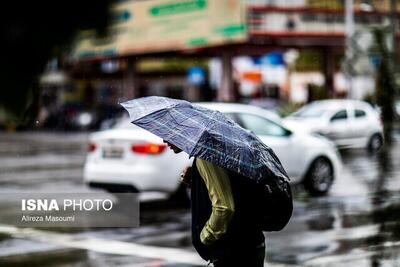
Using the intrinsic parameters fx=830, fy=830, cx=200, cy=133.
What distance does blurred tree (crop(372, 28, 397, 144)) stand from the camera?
15.0m

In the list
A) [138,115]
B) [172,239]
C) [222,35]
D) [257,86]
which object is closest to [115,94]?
[257,86]

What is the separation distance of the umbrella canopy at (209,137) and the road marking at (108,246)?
405 cm

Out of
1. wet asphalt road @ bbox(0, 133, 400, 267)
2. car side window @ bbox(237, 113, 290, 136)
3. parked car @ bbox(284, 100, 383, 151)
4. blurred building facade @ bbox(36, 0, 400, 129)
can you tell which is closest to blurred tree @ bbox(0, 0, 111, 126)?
wet asphalt road @ bbox(0, 133, 400, 267)

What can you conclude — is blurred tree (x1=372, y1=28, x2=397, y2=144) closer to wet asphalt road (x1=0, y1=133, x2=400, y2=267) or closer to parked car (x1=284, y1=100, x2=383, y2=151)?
wet asphalt road (x1=0, y1=133, x2=400, y2=267)

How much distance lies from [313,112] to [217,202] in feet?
65.5

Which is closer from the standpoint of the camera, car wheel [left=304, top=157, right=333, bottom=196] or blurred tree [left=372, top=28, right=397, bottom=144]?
car wheel [left=304, top=157, right=333, bottom=196]

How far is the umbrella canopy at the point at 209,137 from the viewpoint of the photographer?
4.18 m

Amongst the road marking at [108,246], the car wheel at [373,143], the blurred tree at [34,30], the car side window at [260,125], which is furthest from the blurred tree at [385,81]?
the blurred tree at [34,30]

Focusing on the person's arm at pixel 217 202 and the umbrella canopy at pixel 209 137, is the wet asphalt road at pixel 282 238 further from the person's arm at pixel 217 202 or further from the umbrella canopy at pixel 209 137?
the person's arm at pixel 217 202

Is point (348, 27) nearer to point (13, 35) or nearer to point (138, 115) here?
point (138, 115)

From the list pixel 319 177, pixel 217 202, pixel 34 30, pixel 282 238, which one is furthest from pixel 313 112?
pixel 34 30

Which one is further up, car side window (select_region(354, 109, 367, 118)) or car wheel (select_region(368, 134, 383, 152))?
car side window (select_region(354, 109, 367, 118))

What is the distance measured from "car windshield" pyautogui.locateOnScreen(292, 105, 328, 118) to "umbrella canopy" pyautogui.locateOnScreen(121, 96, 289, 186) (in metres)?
19.2

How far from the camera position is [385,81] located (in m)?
15.4
